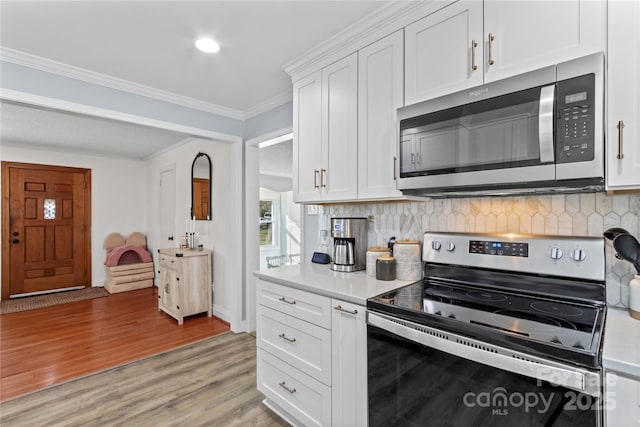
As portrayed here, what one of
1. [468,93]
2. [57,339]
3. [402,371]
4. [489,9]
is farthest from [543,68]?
[57,339]

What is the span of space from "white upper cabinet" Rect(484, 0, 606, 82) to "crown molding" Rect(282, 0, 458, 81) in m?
0.28

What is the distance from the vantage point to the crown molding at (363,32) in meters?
1.56

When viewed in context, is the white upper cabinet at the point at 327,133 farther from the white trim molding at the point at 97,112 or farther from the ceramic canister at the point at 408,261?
the white trim molding at the point at 97,112

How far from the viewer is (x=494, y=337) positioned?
1024mm

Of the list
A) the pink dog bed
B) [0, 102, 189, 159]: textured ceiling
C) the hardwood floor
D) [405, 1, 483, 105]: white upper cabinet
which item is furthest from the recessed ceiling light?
the pink dog bed

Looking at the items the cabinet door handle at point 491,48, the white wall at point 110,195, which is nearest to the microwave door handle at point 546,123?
the cabinet door handle at point 491,48

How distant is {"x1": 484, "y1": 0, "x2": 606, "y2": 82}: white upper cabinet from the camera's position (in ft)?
3.61

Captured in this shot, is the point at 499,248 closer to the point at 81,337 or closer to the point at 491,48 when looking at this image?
the point at 491,48

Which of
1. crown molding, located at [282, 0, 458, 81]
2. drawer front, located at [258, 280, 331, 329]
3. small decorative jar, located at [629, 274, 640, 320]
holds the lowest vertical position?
drawer front, located at [258, 280, 331, 329]

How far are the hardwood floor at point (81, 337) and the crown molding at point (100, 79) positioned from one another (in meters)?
2.35

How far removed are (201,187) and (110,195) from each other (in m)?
2.67

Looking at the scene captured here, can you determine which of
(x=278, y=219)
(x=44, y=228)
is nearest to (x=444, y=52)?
(x=44, y=228)

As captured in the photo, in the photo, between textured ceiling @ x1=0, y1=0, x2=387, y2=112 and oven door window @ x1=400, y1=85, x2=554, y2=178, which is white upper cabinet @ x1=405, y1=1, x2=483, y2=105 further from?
textured ceiling @ x1=0, y1=0, x2=387, y2=112

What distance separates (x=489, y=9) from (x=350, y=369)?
5.70 ft
